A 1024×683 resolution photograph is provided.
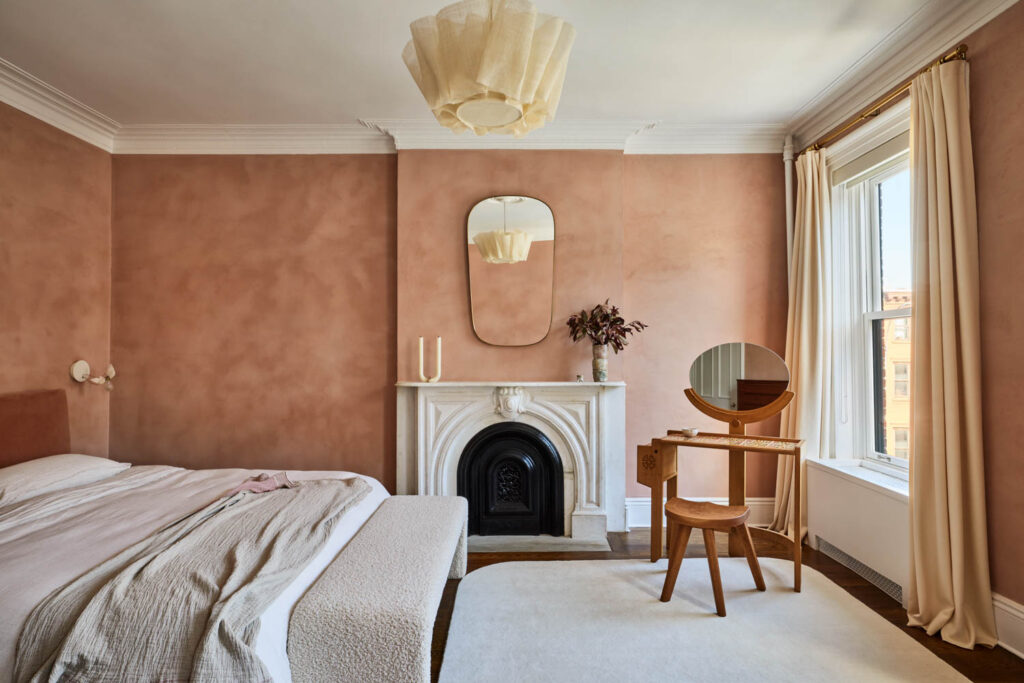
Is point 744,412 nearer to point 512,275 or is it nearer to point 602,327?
point 602,327

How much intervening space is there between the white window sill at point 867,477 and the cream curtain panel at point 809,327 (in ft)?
0.43

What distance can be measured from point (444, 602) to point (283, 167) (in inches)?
121

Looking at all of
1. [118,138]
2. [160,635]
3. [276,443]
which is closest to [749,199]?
[276,443]

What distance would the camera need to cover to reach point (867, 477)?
292 centimetres

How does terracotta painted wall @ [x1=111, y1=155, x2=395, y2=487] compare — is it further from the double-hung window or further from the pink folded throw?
the double-hung window

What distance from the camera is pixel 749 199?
3848 millimetres

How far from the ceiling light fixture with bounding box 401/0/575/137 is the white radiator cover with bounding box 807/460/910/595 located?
2.54m

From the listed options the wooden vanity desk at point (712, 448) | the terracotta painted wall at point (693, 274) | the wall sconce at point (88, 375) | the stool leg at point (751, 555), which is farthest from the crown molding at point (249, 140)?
the stool leg at point (751, 555)

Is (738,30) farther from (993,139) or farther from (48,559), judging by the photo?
(48,559)

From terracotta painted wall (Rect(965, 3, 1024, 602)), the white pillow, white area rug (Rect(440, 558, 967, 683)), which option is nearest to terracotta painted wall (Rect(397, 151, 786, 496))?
white area rug (Rect(440, 558, 967, 683))

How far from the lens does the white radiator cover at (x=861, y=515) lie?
2.61 m

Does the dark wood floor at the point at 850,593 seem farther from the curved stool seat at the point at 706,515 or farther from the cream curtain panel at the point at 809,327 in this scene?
the curved stool seat at the point at 706,515

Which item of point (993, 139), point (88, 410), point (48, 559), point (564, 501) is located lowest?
point (564, 501)

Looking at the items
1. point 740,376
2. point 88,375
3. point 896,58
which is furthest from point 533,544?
point 896,58
